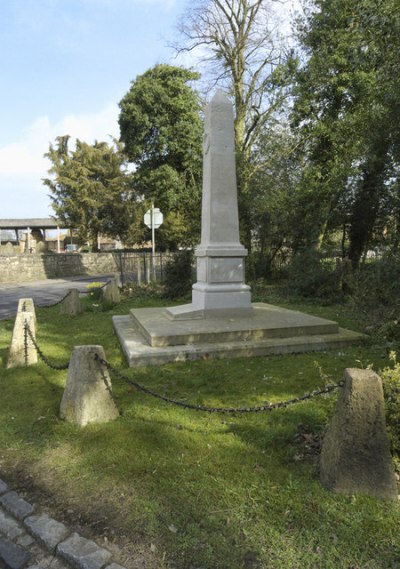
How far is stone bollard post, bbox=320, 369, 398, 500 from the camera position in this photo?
8.68ft

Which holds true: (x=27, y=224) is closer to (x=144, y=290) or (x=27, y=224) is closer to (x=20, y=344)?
(x=144, y=290)

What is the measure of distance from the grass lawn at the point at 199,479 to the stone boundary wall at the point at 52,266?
2125 centimetres

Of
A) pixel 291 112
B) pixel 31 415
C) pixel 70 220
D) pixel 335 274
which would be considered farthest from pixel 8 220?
pixel 31 415

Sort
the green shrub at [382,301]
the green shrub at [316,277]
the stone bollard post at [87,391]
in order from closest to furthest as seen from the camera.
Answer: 1. the stone bollard post at [87,391]
2. the green shrub at [382,301]
3. the green shrub at [316,277]

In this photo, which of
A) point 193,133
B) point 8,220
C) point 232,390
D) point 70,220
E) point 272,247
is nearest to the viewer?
point 232,390

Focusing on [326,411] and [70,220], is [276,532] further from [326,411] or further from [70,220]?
[70,220]

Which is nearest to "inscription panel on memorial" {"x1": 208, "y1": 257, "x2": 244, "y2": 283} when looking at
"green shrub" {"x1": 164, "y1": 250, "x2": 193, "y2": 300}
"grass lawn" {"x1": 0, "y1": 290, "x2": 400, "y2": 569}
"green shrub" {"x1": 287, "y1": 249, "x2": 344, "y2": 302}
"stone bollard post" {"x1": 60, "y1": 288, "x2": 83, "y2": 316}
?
"grass lawn" {"x1": 0, "y1": 290, "x2": 400, "y2": 569}

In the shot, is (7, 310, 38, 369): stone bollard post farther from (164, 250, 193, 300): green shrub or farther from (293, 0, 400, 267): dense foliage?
(293, 0, 400, 267): dense foliage

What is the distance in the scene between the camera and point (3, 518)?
270 centimetres

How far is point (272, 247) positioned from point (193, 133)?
1047 centimetres

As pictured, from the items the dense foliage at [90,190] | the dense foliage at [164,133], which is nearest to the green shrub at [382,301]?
the dense foliage at [164,133]

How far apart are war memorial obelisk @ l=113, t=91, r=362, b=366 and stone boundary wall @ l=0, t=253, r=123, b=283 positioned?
61.0ft

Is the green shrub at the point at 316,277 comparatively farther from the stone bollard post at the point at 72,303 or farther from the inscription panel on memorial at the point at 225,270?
the stone bollard post at the point at 72,303

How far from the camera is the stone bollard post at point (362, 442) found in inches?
104
